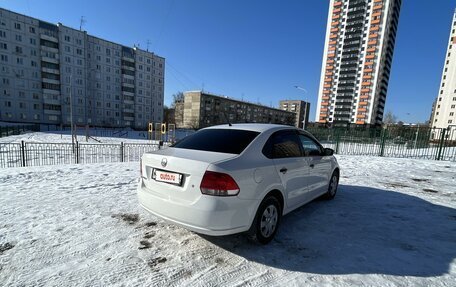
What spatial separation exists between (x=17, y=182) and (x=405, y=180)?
449 inches

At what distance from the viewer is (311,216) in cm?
410

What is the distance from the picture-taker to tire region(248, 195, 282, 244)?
2856mm

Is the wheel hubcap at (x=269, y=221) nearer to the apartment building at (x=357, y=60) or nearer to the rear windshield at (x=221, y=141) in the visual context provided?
the rear windshield at (x=221, y=141)

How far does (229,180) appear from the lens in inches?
98.4

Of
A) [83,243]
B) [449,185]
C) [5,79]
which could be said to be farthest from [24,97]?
[449,185]

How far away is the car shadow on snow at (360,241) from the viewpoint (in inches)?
105

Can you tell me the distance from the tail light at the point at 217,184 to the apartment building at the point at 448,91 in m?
84.7

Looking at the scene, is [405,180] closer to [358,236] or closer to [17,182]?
[358,236]

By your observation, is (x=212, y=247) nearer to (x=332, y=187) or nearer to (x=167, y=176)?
(x=167, y=176)

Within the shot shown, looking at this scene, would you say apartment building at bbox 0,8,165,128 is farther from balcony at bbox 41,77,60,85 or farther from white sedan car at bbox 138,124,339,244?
white sedan car at bbox 138,124,339,244

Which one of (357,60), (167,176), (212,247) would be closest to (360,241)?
(212,247)

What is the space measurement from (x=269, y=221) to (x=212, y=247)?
844 millimetres

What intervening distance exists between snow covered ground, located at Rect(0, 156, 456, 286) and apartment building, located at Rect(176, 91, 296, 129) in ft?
223

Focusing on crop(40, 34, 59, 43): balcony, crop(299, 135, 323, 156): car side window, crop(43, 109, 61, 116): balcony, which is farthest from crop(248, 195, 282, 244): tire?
crop(40, 34, 59, 43): balcony
